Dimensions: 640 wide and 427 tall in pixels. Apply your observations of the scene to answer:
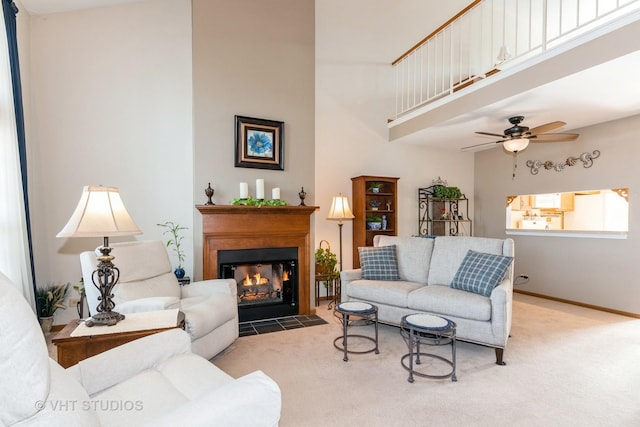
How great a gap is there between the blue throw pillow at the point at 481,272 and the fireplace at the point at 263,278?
194 cm

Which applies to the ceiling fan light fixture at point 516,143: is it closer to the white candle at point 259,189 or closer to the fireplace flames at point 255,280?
the white candle at point 259,189

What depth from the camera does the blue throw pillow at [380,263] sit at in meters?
3.85

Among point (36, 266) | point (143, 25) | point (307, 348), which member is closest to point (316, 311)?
point (307, 348)

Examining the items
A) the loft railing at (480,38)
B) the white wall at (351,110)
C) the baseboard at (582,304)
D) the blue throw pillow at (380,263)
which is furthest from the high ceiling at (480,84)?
the baseboard at (582,304)

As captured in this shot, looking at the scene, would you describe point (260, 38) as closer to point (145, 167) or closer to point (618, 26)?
point (145, 167)

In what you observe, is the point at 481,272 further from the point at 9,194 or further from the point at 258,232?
the point at 9,194

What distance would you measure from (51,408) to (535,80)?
4.11 metres

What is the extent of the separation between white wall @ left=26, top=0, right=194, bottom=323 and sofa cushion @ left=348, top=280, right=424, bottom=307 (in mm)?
2047

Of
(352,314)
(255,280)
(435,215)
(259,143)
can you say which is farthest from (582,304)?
(259,143)

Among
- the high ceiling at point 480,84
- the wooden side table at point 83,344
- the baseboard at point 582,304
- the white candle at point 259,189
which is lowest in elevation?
the baseboard at point 582,304

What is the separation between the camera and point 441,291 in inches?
128

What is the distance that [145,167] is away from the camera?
3.85 metres

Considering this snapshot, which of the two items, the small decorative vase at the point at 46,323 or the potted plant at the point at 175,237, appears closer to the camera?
the small decorative vase at the point at 46,323

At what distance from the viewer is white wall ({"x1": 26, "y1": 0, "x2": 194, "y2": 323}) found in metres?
3.46
